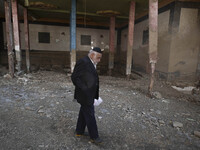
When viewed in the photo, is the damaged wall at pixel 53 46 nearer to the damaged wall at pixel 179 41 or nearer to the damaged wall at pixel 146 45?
the damaged wall at pixel 146 45

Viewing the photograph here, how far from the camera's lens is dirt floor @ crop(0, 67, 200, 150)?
2375 mm

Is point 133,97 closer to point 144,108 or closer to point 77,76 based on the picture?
point 144,108

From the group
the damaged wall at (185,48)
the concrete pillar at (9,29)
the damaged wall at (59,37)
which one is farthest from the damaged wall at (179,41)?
the concrete pillar at (9,29)

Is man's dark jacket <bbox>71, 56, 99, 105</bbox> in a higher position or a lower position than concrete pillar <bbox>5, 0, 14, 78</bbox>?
lower

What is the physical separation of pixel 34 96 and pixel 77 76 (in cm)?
305

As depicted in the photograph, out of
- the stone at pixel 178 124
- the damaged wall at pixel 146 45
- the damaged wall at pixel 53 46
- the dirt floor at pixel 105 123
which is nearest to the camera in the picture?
the dirt floor at pixel 105 123

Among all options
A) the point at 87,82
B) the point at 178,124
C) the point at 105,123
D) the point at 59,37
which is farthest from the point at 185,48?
the point at 59,37

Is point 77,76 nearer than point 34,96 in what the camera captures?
Yes

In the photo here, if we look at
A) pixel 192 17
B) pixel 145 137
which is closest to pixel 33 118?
pixel 145 137

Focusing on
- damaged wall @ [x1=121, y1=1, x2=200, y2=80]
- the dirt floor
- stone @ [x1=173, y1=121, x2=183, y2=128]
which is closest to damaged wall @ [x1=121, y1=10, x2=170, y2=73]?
damaged wall @ [x1=121, y1=1, x2=200, y2=80]

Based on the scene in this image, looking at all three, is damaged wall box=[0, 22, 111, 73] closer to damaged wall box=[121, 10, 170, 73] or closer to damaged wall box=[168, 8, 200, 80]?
damaged wall box=[121, 10, 170, 73]

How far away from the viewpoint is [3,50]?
41.5ft

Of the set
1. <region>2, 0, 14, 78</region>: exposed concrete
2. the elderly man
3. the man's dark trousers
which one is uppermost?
<region>2, 0, 14, 78</region>: exposed concrete

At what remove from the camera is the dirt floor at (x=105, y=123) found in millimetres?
2375
